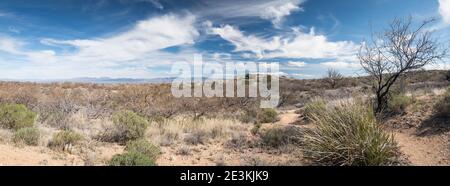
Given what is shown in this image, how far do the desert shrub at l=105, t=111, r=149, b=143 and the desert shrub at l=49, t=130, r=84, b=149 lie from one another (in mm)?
1288

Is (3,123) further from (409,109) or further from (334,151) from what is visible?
(409,109)

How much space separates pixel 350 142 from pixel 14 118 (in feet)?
29.3

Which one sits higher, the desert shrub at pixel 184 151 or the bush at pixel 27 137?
the bush at pixel 27 137

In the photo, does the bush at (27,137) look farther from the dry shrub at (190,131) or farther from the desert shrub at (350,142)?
the desert shrub at (350,142)

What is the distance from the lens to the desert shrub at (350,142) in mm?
6117

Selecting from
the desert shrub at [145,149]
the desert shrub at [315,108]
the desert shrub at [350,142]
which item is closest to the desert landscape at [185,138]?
the desert shrub at [145,149]

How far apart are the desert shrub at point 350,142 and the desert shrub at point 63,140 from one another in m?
5.51

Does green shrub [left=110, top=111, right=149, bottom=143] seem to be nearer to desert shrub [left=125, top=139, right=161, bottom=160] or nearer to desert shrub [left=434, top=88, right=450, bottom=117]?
desert shrub [left=125, top=139, right=161, bottom=160]

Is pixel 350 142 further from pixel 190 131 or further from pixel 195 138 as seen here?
pixel 190 131

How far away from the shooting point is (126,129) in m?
9.59

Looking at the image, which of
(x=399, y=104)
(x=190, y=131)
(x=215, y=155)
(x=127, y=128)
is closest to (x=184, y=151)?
(x=215, y=155)

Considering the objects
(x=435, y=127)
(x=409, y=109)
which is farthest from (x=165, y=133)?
(x=409, y=109)

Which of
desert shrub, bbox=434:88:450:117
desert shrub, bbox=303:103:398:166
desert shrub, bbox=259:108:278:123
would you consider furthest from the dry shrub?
desert shrub, bbox=434:88:450:117
